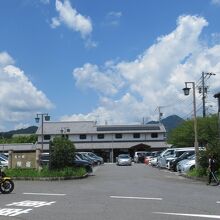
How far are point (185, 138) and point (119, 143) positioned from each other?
2022 cm

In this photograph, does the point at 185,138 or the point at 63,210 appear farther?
the point at 185,138

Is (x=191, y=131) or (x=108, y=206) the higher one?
(x=191, y=131)

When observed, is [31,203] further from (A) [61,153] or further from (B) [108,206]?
(A) [61,153]

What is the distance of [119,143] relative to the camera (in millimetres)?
91312

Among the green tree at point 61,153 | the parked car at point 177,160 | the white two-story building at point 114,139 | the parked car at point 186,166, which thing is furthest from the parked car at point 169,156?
the white two-story building at point 114,139

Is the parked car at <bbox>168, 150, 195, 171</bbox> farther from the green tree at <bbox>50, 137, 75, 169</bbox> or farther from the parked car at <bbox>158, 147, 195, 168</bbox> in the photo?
the green tree at <bbox>50, 137, 75, 169</bbox>

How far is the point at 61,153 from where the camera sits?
3164 cm

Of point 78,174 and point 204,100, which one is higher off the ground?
point 204,100

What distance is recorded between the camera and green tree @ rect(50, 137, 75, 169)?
31500 millimetres

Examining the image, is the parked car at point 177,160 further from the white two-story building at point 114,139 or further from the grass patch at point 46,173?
the white two-story building at point 114,139

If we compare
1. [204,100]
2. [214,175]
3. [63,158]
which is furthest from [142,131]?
[214,175]

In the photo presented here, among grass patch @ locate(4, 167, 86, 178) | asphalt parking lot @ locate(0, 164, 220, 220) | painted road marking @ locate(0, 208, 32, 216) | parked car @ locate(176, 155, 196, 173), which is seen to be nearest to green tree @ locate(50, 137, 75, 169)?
grass patch @ locate(4, 167, 86, 178)

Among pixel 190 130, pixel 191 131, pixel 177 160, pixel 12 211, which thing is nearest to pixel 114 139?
pixel 190 130

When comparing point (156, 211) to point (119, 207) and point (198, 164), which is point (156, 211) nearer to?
point (119, 207)
